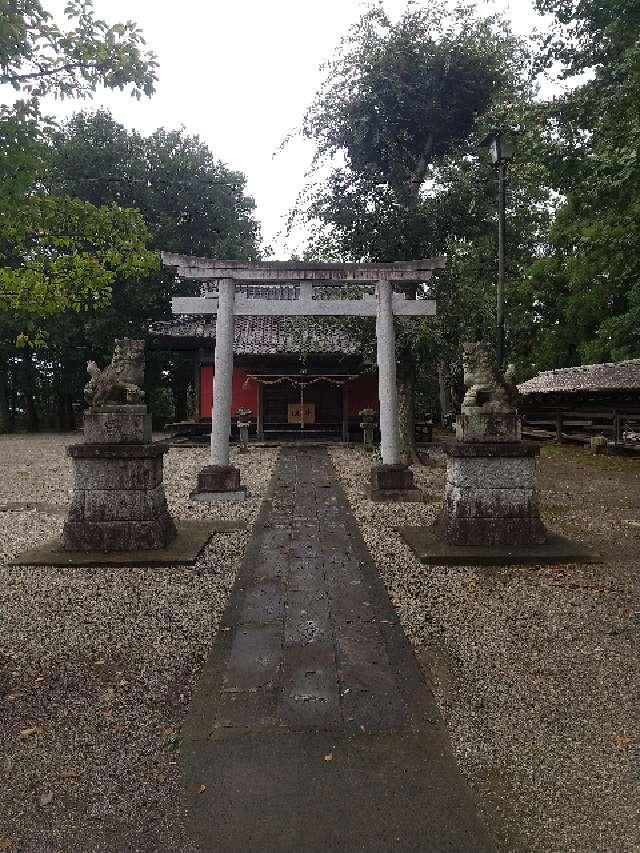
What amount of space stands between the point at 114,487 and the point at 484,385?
4460 mm

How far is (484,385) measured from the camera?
255 inches

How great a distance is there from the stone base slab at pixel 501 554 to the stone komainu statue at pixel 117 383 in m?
3.75

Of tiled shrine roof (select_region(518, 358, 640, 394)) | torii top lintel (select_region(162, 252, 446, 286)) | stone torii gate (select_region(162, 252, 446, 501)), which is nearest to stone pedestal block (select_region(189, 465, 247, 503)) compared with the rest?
stone torii gate (select_region(162, 252, 446, 501))

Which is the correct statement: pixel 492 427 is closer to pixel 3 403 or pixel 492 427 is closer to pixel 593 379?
pixel 593 379

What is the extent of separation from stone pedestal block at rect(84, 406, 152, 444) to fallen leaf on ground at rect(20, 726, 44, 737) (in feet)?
11.7

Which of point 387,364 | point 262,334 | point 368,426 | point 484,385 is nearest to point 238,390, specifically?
point 262,334

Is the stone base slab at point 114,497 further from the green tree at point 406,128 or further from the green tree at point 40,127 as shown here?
the green tree at point 406,128

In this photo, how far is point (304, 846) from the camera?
6.88ft

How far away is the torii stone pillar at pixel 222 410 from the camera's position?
32.3 feet

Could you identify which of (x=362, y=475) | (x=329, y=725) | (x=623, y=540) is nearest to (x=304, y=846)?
(x=329, y=725)

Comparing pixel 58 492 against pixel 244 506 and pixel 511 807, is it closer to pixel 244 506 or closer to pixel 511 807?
pixel 244 506

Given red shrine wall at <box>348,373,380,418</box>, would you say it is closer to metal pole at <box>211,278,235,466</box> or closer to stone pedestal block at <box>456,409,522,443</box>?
metal pole at <box>211,278,235,466</box>

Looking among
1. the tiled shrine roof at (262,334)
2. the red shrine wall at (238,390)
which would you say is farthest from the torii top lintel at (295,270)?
the red shrine wall at (238,390)

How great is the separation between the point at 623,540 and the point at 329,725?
5.52 metres
